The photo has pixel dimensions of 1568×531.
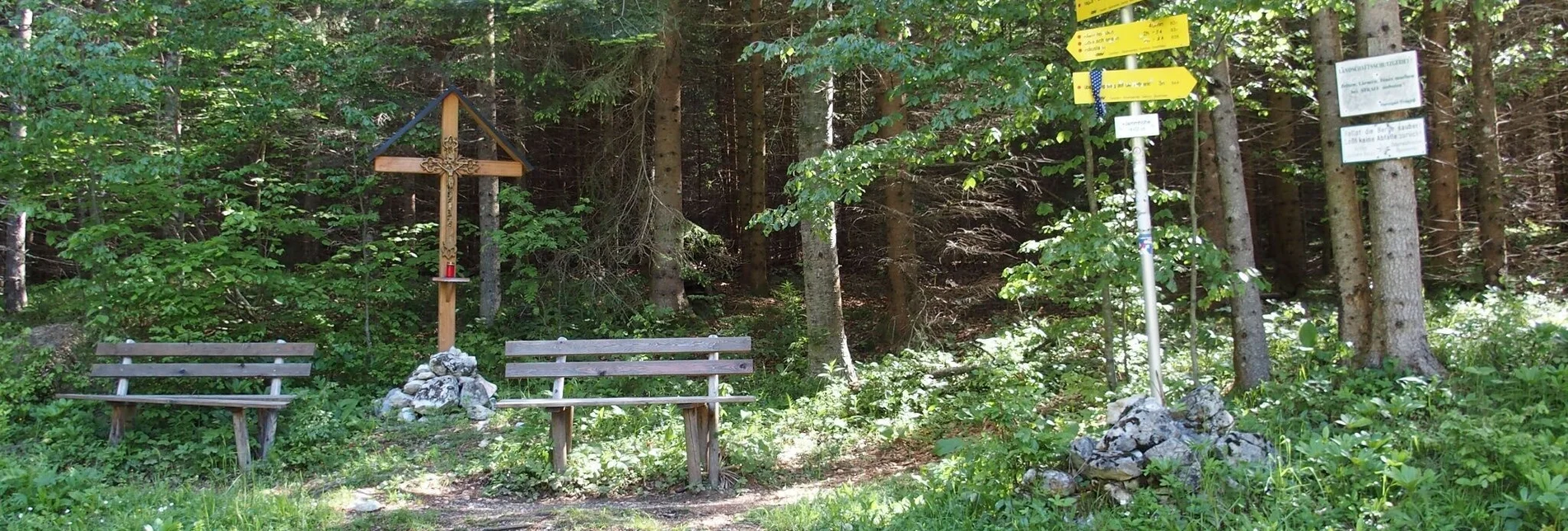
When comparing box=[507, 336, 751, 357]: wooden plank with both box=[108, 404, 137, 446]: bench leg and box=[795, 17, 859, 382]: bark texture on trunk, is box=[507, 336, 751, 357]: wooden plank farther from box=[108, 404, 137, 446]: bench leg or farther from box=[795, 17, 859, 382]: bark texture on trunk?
box=[108, 404, 137, 446]: bench leg

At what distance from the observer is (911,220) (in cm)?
1081

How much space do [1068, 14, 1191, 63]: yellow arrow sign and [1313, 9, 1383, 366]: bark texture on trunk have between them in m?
2.09

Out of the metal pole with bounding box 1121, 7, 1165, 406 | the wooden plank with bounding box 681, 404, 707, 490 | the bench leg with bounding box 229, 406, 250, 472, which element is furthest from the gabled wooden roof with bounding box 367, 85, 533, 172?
the metal pole with bounding box 1121, 7, 1165, 406

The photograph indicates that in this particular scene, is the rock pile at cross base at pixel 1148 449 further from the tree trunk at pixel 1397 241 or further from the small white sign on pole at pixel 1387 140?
the small white sign on pole at pixel 1387 140

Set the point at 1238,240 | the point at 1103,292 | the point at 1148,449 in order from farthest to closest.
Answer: the point at 1103,292, the point at 1238,240, the point at 1148,449

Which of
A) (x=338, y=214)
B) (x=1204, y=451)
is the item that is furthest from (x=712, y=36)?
(x=1204, y=451)

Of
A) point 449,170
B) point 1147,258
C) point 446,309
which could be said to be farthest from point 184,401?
point 1147,258

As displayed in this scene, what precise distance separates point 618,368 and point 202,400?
11.5 feet

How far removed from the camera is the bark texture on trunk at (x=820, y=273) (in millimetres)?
9172

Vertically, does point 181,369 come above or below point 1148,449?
above

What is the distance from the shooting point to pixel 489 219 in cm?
1166

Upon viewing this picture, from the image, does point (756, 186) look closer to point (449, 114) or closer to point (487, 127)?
point (487, 127)

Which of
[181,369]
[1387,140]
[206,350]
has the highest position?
[1387,140]

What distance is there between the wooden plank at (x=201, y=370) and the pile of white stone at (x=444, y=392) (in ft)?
2.94
